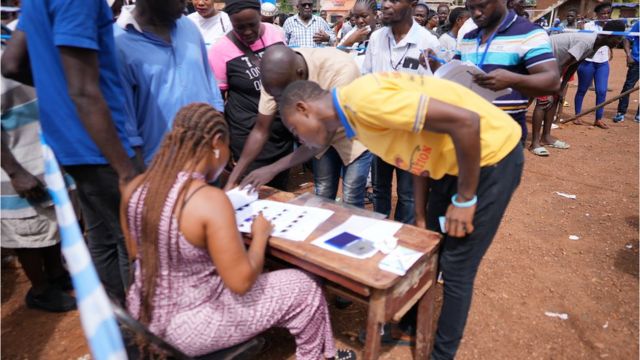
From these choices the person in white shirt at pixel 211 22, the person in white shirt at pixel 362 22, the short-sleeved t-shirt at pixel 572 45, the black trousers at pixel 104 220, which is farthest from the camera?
the person in white shirt at pixel 362 22

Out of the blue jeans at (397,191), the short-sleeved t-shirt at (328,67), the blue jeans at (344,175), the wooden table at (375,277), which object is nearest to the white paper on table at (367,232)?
the wooden table at (375,277)

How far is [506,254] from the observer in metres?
3.28

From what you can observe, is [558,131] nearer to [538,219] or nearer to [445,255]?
[538,219]

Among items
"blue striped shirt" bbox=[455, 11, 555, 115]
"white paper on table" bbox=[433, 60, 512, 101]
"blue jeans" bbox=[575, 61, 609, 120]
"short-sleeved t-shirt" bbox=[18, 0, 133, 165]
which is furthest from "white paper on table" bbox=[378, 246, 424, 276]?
"blue jeans" bbox=[575, 61, 609, 120]

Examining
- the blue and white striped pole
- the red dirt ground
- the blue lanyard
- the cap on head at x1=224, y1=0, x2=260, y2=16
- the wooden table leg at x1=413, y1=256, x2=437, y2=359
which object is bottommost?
the red dirt ground

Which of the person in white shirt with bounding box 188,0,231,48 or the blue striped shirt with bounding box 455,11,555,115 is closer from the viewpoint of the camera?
the blue striped shirt with bounding box 455,11,555,115

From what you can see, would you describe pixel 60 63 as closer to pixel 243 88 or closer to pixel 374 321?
pixel 243 88

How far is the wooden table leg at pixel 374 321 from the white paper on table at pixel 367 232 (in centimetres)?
18

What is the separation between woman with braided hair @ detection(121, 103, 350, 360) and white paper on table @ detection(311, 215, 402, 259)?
23 cm

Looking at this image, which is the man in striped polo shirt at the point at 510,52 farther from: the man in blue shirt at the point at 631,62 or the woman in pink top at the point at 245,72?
the man in blue shirt at the point at 631,62

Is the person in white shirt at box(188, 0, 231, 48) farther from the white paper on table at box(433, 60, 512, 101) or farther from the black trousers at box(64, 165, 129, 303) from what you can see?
the white paper on table at box(433, 60, 512, 101)

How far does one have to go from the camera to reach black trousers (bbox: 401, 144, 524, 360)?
5.56 ft

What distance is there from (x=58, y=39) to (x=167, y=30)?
28.6 inches

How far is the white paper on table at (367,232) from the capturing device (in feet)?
5.74
